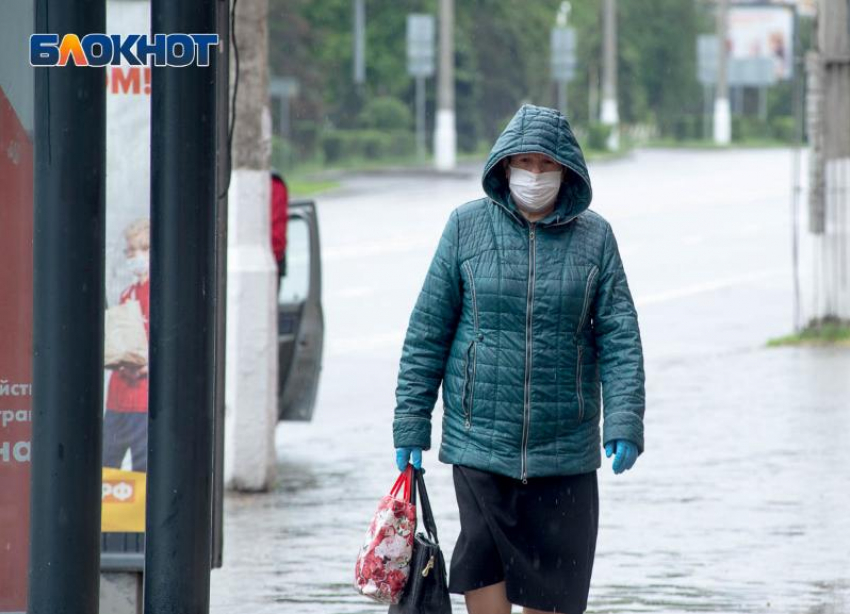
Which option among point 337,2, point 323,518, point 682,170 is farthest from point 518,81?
point 323,518

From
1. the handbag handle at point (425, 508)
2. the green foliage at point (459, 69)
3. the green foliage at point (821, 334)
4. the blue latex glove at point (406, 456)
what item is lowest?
the green foliage at point (821, 334)

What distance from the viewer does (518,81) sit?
6900cm

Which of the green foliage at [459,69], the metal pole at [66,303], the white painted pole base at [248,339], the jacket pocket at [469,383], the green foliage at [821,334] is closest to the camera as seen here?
the metal pole at [66,303]

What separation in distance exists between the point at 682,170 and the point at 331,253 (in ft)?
73.4

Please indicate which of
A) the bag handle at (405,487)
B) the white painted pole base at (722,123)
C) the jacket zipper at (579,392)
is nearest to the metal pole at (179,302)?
the bag handle at (405,487)

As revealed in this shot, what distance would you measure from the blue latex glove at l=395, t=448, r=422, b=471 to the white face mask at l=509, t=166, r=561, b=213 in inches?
29.3

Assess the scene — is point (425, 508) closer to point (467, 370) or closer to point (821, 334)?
point (467, 370)

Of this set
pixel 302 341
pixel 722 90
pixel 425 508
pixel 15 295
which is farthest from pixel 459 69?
pixel 425 508

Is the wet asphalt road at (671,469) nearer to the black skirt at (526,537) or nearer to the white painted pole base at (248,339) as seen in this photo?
the white painted pole base at (248,339)

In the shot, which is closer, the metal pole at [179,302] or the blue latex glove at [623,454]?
the metal pole at [179,302]

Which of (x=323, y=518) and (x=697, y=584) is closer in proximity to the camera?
(x=697, y=584)

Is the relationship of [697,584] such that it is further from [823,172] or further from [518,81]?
[518,81]

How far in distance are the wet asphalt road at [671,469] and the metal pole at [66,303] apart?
2675 mm

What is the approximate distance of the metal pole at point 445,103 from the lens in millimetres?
49000
